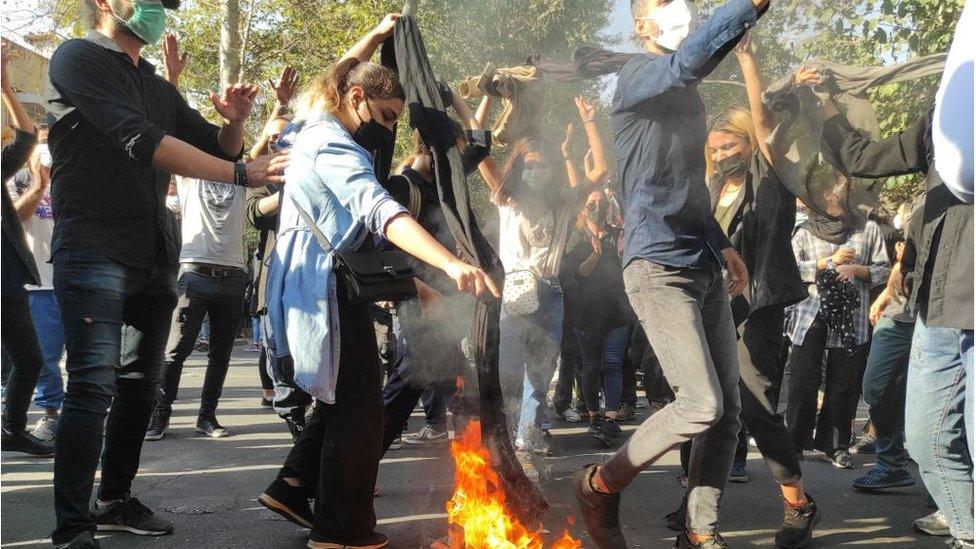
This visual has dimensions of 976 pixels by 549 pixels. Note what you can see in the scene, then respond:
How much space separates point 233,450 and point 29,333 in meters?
1.51

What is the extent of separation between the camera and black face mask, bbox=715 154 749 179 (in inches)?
179

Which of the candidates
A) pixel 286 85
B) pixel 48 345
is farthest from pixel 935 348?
pixel 48 345

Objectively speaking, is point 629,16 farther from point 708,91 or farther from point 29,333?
point 29,333

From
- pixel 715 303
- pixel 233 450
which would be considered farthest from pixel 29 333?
pixel 715 303

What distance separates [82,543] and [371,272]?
60.0 inches

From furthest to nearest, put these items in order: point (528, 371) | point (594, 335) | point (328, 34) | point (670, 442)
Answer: point (328, 34)
point (594, 335)
point (528, 371)
point (670, 442)

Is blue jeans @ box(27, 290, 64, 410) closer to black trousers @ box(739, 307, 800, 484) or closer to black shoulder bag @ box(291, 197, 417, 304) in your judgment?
black shoulder bag @ box(291, 197, 417, 304)

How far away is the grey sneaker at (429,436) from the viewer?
21.3ft

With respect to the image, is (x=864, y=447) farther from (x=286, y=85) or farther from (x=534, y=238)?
(x=286, y=85)

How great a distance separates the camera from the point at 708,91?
6102 mm

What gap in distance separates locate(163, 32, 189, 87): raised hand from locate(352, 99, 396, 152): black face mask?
3.60 feet

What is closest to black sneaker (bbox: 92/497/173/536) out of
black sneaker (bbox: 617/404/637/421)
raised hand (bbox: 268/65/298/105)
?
raised hand (bbox: 268/65/298/105)

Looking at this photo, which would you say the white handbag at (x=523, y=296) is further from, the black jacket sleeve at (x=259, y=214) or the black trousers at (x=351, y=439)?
the black trousers at (x=351, y=439)

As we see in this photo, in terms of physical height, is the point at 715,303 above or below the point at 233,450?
above
